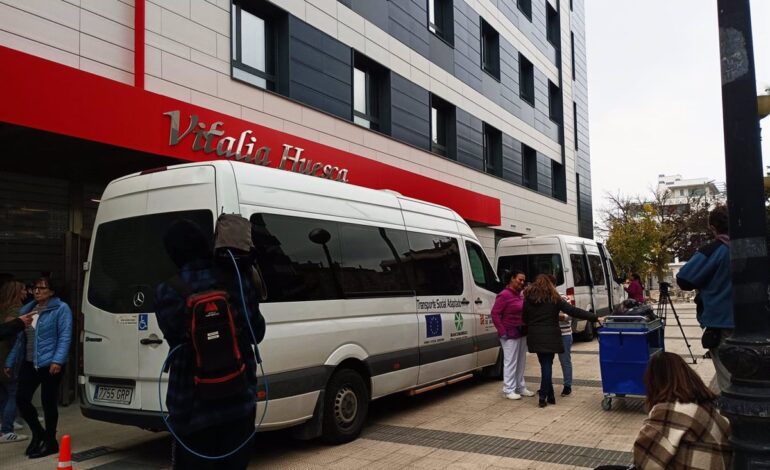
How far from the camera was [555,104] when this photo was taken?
27.5 meters

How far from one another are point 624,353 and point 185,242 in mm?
5668

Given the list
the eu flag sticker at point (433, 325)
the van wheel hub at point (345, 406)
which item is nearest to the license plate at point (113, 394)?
the van wheel hub at point (345, 406)

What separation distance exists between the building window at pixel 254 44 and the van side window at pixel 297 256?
5421 mm

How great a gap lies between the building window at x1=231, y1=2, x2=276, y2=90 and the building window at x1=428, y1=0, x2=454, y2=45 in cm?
738

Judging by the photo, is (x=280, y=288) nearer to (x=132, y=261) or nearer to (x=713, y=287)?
(x=132, y=261)

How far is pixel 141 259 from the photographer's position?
216 inches

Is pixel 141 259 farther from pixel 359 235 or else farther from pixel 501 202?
pixel 501 202

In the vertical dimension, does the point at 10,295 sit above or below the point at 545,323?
above

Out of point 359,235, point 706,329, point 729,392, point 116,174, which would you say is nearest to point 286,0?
point 116,174

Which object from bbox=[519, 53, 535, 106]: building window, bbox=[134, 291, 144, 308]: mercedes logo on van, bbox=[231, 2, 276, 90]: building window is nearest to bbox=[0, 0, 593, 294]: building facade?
bbox=[231, 2, 276, 90]: building window

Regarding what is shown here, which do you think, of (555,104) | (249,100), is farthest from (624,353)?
(555,104)

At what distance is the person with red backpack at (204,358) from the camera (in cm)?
309

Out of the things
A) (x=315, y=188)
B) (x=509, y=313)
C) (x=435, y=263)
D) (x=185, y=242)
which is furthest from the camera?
(x=509, y=313)

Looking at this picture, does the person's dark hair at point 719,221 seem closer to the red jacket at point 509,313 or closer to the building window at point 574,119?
the red jacket at point 509,313
